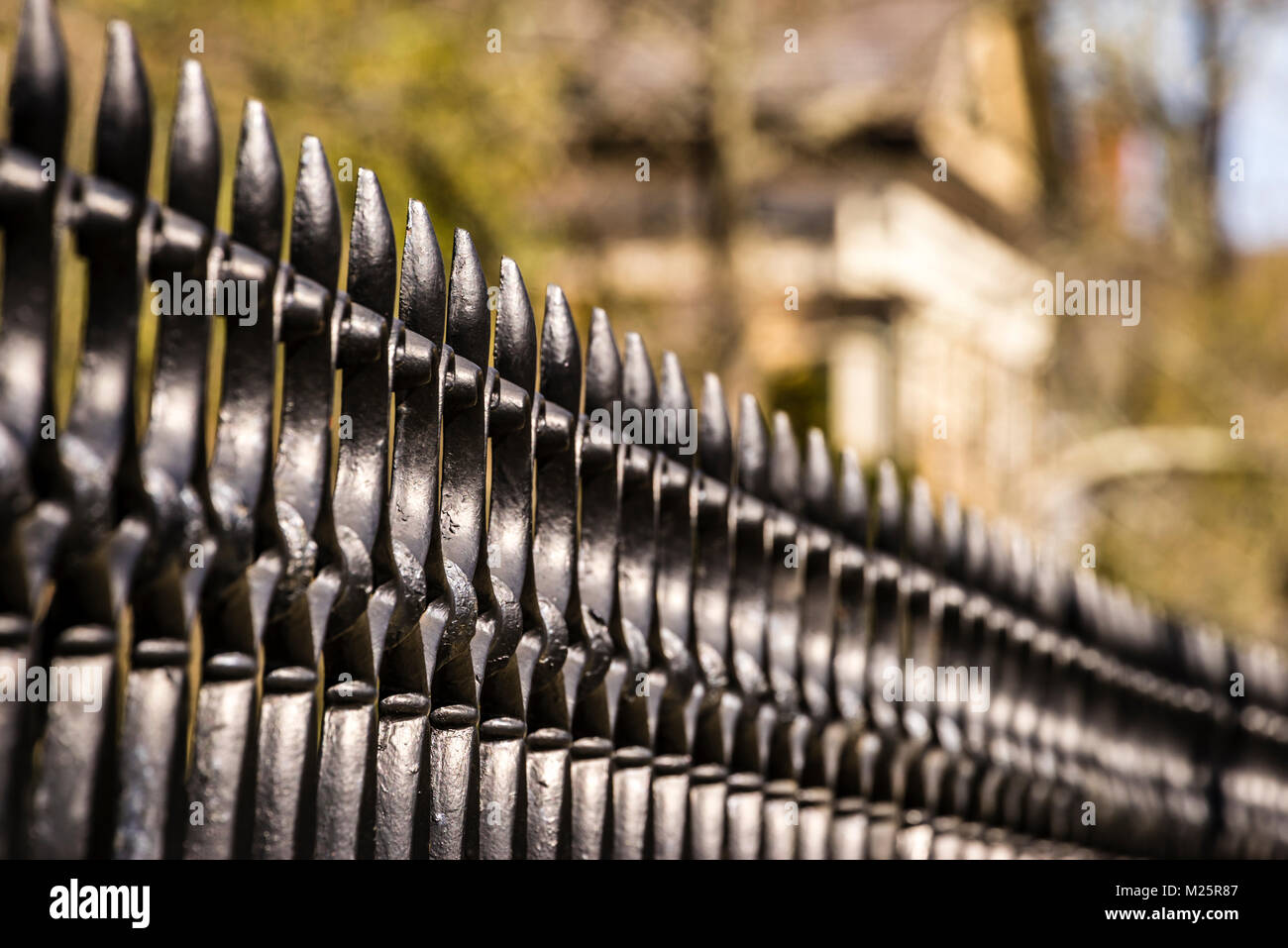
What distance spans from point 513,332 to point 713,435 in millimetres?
698

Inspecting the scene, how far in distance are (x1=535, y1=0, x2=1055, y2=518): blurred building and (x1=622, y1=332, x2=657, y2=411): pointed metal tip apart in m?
8.18

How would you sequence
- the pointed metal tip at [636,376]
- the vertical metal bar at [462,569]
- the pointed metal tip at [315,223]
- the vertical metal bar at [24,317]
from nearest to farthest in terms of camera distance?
the vertical metal bar at [24,317]
the pointed metal tip at [315,223]
the vertical metal bar at [462,569]
the pointed metal tip at [636,376]

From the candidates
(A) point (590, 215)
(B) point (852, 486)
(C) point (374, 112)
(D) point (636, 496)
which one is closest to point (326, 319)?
(D) point (636, 496)

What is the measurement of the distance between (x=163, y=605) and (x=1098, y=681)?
136 inches

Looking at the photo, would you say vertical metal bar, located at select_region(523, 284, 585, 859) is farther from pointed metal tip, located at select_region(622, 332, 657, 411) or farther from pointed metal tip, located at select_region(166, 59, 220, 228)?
pointed metal tip, located at select_region(166, 59, 220, 228)

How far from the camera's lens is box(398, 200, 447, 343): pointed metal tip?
6.17ft

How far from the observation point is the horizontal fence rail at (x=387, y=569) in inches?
53.9

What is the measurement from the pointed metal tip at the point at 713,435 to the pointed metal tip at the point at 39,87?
58.8 inches

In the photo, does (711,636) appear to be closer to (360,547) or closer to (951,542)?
(360,547)

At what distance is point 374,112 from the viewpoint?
27.6ft

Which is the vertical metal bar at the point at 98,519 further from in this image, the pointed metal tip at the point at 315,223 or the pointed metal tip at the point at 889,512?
the pointed metal tip at the point at 889,512

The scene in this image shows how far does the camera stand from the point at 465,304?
1986mm

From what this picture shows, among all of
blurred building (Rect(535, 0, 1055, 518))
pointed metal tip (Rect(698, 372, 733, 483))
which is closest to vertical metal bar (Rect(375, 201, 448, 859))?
pointed metal tip (Rect(698, 372, 733, 483))

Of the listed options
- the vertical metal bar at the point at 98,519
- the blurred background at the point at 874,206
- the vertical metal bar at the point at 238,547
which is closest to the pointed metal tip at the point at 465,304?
the vertical metal bar at the point at 238,547
